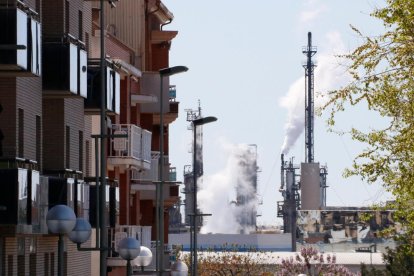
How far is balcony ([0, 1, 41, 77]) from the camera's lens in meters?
34.0

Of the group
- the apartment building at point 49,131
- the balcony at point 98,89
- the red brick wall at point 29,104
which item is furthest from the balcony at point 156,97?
the red brick wall at point 29,104

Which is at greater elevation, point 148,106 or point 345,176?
point 148,106

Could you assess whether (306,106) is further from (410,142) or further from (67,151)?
(410,142)

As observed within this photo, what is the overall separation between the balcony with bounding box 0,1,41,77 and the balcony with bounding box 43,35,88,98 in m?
5.13

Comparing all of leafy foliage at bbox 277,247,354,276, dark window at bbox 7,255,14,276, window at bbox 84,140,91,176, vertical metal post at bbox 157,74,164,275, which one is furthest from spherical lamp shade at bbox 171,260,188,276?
leafy foliage at bbox 277,247,354,276

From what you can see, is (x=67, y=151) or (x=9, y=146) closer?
(x=9, y=146)

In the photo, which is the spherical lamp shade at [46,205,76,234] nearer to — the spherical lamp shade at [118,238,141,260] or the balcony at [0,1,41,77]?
the balcony at [0,1,41,77]

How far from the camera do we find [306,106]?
17962cm

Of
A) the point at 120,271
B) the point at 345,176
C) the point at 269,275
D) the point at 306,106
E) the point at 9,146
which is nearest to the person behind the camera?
the point at 345,176

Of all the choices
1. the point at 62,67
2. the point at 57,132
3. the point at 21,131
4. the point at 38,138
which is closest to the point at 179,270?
the point at 57,132

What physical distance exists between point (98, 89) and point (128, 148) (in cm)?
1503

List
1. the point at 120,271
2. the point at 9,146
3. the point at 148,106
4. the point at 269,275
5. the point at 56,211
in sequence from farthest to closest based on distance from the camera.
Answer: the point at 269,275 → the point at 148,106 → the point at 120,271 → the point at 9,146 → the point at 56,211

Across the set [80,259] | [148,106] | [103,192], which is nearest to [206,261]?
[148,106]

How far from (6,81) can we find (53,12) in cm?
646
